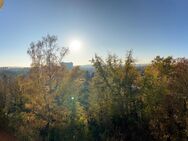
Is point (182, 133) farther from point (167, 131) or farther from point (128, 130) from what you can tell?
point (128, 130)

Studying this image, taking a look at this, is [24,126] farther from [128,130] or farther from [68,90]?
[128,130]

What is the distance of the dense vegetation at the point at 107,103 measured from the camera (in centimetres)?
2245

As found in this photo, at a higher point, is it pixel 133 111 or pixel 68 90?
pixel 68 90

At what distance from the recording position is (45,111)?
25.7 meters

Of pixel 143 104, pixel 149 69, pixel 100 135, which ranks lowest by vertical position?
pixel 100 135

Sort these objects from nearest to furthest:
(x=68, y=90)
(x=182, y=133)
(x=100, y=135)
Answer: (x=182, y=133) < (x=100, y=135) < (x=68, y=90)

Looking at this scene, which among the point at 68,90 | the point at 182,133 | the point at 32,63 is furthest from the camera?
the point at 68,90

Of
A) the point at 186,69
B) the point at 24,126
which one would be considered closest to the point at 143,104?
the point at 186,69

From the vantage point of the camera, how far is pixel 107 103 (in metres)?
26.0

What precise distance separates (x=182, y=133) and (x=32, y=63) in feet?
44.1

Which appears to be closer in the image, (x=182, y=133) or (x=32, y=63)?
(x=182, y=133)

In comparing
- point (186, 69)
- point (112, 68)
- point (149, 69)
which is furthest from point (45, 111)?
point (186, 69)

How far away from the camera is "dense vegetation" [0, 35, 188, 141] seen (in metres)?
22.5

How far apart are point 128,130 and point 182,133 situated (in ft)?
14.6
